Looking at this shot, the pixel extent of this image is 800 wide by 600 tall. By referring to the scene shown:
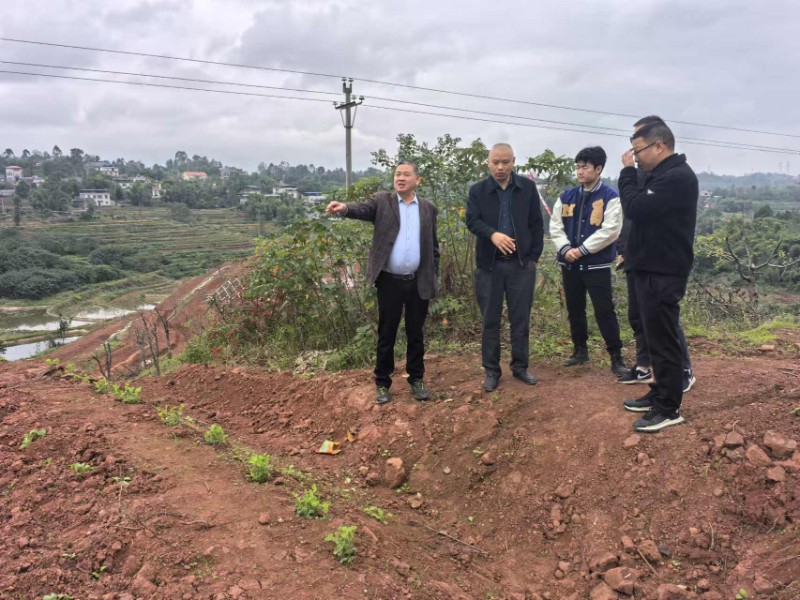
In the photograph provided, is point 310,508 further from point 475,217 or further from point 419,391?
point 475,217

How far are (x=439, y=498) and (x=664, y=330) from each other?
165 centimetres

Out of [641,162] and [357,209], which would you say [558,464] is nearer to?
[641,162]

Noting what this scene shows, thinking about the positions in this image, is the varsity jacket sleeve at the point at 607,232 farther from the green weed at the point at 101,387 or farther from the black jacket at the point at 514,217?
the green weed at the point at 101,387

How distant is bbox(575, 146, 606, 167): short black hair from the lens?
12.7 ft

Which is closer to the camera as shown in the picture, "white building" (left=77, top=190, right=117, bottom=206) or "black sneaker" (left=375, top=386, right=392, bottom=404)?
"black sneaker" (left=375, top=386, right=392, bottom=404)

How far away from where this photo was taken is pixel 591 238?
3801 millimetres

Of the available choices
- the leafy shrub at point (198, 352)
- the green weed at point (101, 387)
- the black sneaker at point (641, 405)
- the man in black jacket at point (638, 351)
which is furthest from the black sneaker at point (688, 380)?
the leafy shrub at point (198, 352)

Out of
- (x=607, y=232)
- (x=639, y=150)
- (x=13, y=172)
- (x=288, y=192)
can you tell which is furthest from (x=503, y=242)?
(x=13, y=172)

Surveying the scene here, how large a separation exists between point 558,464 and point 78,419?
132 inches

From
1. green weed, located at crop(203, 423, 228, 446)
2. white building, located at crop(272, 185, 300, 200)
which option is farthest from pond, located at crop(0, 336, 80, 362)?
white building, located at crop(272, 185, 300, 200)

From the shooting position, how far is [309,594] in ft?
6.65

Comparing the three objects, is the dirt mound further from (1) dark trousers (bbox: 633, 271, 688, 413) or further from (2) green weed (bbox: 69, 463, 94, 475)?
(1) dark trousers (bbox: 633, 271, 688, 413)

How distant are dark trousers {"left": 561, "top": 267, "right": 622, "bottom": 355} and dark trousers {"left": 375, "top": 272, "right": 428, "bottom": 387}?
1.19 m

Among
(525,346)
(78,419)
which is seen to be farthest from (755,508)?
(78,419)
